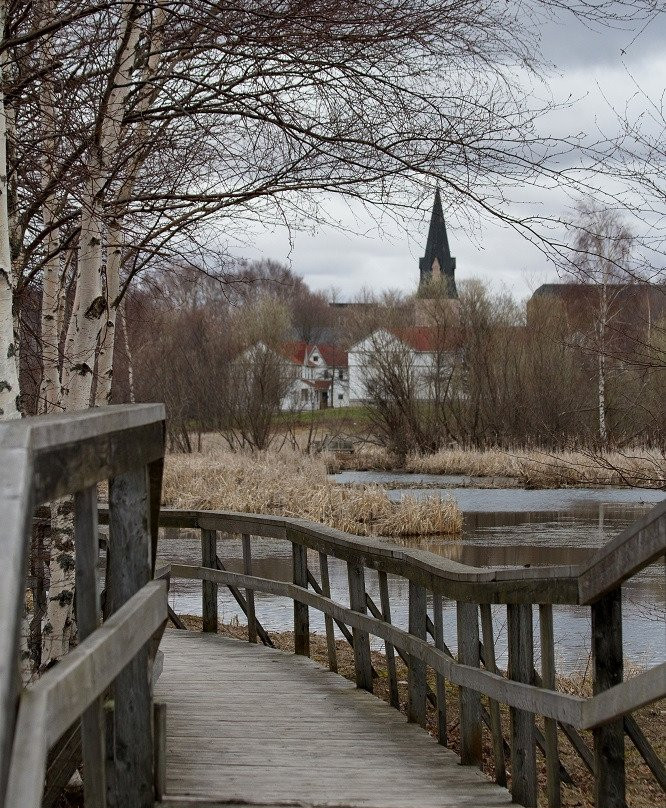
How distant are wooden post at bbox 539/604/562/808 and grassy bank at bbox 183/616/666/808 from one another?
6.32ft

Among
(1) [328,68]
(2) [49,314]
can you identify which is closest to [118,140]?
(1) [328,68]

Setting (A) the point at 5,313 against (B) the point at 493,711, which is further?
(B) the point at 493,711

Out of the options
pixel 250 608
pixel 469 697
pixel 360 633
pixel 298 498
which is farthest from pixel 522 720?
pixel 298 498

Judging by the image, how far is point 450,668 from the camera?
5.08 m

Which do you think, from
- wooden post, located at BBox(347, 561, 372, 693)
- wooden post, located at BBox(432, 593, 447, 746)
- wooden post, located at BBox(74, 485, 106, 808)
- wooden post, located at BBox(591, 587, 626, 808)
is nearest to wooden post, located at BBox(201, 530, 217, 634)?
wooden post, located at BBox(347, 561, 372, 693)

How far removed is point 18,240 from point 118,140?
775 millimetres

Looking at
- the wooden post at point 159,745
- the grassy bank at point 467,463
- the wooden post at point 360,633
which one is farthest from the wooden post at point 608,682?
the grassy bank at point 467,463

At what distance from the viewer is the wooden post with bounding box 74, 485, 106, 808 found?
7.84ft

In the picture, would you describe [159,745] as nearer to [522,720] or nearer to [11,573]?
[522,720]

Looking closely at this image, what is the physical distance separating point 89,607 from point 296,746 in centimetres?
284

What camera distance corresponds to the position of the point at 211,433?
38.5m

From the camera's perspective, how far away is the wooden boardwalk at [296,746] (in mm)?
4363

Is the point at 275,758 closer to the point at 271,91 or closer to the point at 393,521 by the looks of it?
the point at 271,91

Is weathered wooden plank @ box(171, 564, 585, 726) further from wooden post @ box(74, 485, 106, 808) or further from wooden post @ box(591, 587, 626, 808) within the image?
wooden post @ box(74, 485, 106, 808)
